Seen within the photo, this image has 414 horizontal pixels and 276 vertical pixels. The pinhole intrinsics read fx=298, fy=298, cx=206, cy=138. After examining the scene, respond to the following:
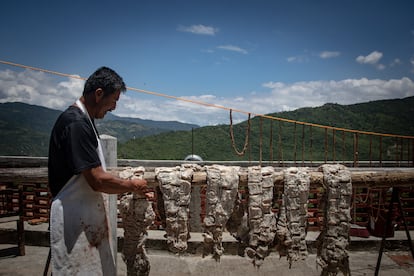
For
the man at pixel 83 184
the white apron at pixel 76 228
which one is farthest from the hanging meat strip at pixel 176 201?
the white apron at pixel 76 228

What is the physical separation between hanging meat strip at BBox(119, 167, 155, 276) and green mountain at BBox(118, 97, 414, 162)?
11.6 meters

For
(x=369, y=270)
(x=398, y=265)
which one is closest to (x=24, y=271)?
(x=369, y=270)

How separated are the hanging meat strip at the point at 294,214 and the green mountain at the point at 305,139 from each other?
36.3 ft

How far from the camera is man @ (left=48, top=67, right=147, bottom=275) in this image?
218 cm

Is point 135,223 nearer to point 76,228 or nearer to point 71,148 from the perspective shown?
point 76,228

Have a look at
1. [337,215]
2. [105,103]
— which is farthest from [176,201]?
[337,215]

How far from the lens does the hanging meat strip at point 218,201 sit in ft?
10.8

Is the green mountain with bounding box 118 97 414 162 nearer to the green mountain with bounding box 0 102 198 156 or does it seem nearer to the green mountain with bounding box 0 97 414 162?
the green mountain with bounding box 0 97 414 162

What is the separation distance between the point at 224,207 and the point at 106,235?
1.31 metres

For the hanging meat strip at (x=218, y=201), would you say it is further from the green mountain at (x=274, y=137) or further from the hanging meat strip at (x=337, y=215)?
the green mountain at (x=274, y=137)

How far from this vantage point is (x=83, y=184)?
2.34 m

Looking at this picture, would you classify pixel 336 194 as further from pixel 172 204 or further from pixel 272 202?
pixel 172 204

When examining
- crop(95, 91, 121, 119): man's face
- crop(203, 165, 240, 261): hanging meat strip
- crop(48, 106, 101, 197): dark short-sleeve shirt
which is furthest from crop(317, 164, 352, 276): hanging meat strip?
crop(48, 106, 101, 197): dark short-sleeve shirt

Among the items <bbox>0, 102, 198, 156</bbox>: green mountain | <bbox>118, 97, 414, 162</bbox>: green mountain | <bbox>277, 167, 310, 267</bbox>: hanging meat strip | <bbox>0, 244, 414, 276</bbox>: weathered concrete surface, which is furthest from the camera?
<bbox>0, 102, 198, 156</bbox>: green mountain
